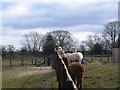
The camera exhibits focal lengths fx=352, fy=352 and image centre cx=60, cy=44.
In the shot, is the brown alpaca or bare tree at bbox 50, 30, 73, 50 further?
bare tree at bbox 50, 30, 73, 50

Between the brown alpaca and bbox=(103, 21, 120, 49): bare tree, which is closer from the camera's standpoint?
the brown alpaca

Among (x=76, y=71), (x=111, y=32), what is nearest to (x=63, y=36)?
(x=111, y=32)

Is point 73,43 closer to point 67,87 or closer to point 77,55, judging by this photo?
point 77,55

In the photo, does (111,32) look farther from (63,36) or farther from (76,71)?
(76,71)

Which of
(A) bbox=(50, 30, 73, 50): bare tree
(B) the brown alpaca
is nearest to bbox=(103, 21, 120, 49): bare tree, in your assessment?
(A) bbox=(50, 30, 73, 50): bare tree

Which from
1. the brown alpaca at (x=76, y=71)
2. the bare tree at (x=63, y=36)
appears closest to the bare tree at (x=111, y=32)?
the bare tree at (x=63, y=36)

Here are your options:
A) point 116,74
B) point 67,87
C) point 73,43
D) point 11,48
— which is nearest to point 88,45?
point 73,43

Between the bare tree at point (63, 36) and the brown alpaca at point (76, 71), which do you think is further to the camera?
the bare tree at point (63, 36)

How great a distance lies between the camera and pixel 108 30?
251ft

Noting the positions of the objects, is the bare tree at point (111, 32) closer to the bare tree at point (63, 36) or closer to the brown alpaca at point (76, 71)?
the bare tree at point (63, 36)

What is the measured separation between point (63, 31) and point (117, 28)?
15734 millimetres

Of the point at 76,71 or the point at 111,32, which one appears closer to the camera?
the point at 76,71

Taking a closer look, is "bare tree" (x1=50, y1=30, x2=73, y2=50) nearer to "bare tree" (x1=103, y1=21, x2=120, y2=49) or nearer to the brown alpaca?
"bare tree" (x1=103, y1=21, x2=120, y2=49)

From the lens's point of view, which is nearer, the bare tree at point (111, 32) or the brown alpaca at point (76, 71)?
the brown alpaca at point (76, 71)
